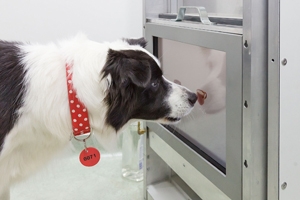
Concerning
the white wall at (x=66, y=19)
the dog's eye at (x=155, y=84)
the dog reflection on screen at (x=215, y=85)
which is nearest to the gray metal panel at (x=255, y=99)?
the dog reflection on screen at (x=215, y=85)

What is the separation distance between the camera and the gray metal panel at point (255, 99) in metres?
0.73

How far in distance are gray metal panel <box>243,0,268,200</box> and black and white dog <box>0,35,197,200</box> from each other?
0.25m

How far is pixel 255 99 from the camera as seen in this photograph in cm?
77

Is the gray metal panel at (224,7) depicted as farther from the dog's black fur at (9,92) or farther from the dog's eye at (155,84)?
the dog's black fur at (9,92)

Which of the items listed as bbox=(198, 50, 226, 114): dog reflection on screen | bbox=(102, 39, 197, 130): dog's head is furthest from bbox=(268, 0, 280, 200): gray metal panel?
bbox=(102, 39, 197, 130): dog's head

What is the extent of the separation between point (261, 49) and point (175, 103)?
1.08 feet

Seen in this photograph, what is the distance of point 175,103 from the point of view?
100 centimetres

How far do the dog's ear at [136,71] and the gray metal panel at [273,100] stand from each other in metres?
0.29

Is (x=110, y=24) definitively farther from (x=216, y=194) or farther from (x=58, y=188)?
(x=216, y=194)

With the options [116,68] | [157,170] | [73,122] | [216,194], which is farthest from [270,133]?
[157,170]

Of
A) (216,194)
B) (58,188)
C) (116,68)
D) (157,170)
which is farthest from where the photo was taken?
(58,188)

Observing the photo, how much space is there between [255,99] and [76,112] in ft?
1.52

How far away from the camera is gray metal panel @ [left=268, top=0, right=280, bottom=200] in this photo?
2.36 ft
